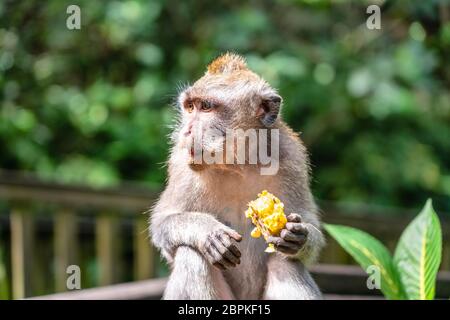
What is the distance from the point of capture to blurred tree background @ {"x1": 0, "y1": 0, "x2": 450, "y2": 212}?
6590 mm

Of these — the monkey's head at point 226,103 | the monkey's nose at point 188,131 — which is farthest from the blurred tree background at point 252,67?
the monkey's nose at point 188,131

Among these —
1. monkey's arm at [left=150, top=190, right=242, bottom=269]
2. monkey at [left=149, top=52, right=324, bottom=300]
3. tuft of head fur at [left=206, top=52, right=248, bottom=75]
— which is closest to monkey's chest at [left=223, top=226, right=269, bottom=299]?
monkey at [left=149, top=52, right=324, bottom=300]

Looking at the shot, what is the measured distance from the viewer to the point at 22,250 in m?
5.38

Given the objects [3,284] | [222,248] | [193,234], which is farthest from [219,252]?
[3,284]

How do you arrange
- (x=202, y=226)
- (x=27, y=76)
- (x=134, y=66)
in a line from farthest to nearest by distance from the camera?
(x=134, y=66) → (x=27, y=76) → (x=202, y=226)

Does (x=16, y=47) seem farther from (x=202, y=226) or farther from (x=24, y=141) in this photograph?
(x=202, y=226)

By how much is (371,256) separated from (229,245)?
0.96m

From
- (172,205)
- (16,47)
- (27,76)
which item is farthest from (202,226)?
(27,76)

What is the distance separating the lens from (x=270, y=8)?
7.35 m

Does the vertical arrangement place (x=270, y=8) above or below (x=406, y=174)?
above

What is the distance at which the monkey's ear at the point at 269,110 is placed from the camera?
3.31 metres

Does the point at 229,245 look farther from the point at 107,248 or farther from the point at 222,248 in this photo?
the point at 107,248

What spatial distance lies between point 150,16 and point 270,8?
1.36m
